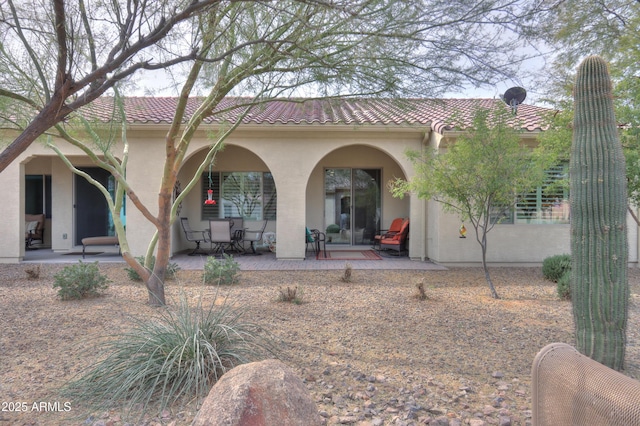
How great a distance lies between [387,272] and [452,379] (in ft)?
17.3

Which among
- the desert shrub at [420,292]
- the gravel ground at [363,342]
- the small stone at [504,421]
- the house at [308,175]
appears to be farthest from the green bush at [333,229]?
the small stone at [504,421]

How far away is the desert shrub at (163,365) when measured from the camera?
2.90 meters

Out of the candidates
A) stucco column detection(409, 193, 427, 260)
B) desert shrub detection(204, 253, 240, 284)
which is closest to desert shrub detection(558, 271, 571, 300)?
stucco column detection(409, 193, 427, 260)

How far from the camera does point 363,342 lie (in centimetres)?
429

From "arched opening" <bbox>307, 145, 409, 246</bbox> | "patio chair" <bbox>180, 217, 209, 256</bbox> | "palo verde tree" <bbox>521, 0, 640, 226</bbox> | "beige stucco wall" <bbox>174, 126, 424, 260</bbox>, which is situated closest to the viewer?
"palo verde tree" <bbox>521, 0, 640, 226</bbox>

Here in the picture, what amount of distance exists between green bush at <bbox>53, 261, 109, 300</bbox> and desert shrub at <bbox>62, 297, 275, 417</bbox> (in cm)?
303

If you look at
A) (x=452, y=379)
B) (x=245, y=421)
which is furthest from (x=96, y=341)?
(x=452, y=379)

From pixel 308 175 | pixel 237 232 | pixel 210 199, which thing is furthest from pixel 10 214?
pixel 308 175

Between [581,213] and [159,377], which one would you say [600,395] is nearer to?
[581,213]

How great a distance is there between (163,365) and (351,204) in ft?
31.6

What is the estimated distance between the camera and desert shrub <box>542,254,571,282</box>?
7.70m

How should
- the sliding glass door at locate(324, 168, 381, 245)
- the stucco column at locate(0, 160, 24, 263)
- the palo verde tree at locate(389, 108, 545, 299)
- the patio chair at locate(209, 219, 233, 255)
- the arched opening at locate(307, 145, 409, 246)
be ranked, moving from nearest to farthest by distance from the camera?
1. the palo verde tree at locate(389, 108, 545, 299)
2. the stucco column at locate(0, 160, 24, 263)
3. the patio chair at locate(209, 219, 233, 255)
4. the arched opening at locate(307, 145, 409, 246)
5. the sliding glass door at locate(324, 168, 381, 245)

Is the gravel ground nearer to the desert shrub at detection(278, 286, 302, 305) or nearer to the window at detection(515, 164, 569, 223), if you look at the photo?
the desert shrub at detection(278, 286, 302, 305)

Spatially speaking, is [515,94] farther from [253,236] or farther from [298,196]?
[253,236]
